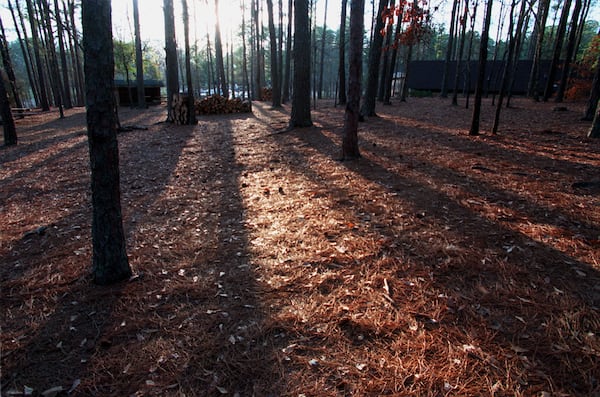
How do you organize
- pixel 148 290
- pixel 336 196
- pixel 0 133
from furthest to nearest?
pixel 0 133, pixel 336 196, pixel 148 290

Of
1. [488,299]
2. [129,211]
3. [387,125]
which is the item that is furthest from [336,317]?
[387,125]

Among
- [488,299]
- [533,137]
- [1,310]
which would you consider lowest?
[1,310]

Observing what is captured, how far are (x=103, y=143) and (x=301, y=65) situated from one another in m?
9.40

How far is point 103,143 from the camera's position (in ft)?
8.30

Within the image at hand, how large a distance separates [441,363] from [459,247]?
160 centimetres

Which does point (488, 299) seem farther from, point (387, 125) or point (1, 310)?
point (387, 125)

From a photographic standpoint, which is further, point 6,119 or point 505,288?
point 6,119

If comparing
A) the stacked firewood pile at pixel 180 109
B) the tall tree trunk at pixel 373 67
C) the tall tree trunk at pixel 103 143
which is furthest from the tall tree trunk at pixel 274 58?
the tall tree trunk at pixel 103 143

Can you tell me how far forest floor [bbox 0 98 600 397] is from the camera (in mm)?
1987

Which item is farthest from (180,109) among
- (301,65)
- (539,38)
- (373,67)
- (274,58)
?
(539,38)

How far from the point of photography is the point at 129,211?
187 inches

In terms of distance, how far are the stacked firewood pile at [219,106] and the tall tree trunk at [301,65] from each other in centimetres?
929

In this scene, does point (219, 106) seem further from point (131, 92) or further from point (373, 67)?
point (131, 92)

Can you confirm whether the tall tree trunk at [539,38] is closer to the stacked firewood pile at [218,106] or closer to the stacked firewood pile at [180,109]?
the stacked firewood pile at [180,109]
